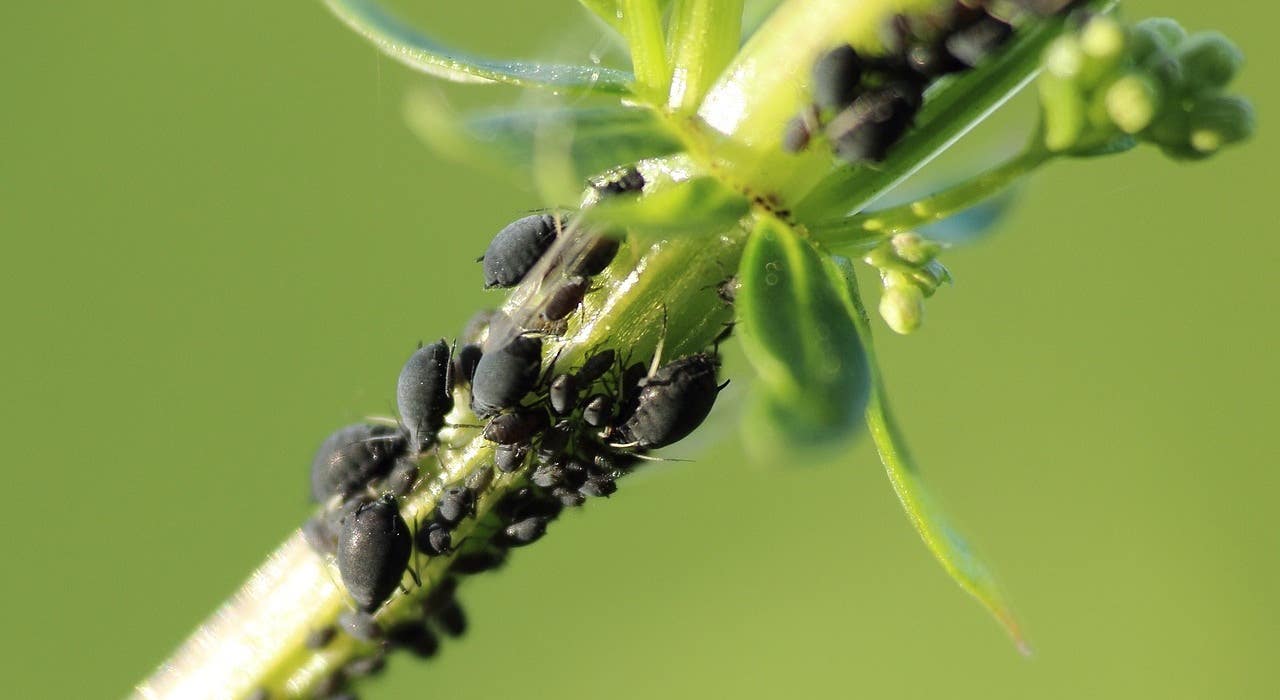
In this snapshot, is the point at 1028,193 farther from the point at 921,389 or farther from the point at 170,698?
the point at 921,389

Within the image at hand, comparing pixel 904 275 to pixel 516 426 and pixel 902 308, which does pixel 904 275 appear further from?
pixel 516 426

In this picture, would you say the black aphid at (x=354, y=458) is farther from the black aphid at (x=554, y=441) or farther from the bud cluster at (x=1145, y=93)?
the bud cluster at (x=1145, y=93)

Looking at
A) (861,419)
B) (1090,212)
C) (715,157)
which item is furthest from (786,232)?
(1090,212)

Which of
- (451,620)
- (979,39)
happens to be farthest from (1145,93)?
(451,620)

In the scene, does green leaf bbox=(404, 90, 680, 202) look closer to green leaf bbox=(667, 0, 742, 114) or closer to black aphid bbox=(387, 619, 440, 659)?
green leaf bbox=(667, 0, 742, 114)

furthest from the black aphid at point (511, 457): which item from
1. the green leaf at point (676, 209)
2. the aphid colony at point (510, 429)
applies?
the green leaf at point (676, 209)

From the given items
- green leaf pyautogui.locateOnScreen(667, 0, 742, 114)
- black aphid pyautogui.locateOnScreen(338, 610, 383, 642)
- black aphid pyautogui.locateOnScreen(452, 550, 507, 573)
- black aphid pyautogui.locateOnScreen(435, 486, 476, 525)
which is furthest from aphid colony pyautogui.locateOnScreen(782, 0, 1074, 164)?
black aphid pyautogui.locateOnScreen(338, 610, 383, 642)
